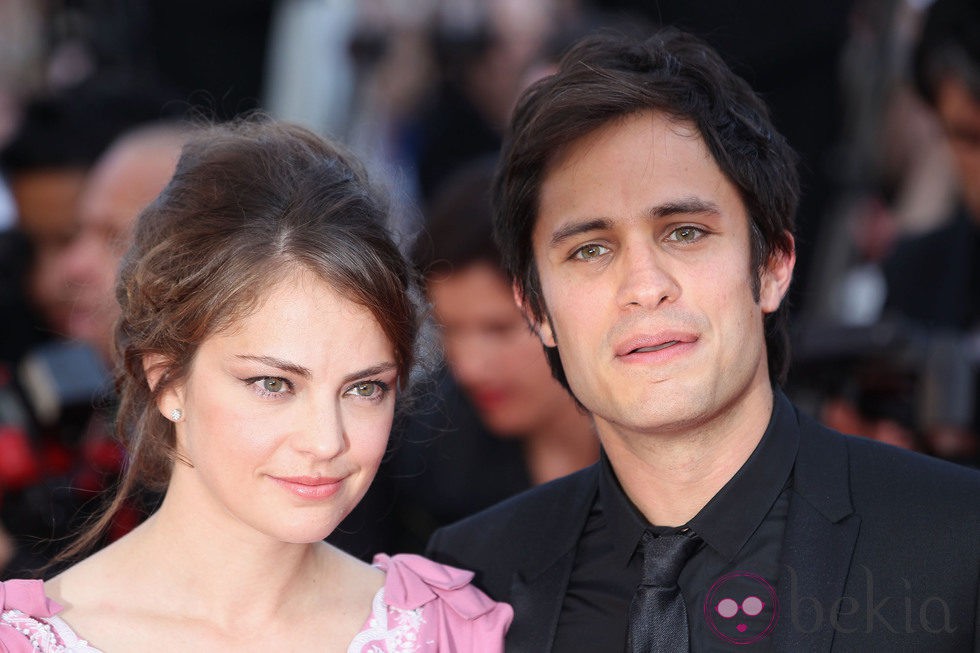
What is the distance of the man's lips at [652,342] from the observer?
97.6 inches

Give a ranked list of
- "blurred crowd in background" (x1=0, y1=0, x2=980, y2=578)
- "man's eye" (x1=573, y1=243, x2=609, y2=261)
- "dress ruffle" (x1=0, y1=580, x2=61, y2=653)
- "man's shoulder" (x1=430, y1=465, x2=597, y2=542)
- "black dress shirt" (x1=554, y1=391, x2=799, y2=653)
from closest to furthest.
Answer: "dress ruffle" (x1=0, y1=580, x2=61, y2=653), "black dress shirt" (x1=554, y1=391, x2=799, y2=653), "man's eye" (x1=573, y1=243, x2=609, y2=261), "man's shoulder" (x1=430, y1=465, x2=597, y2=542), "blurred crowd in background" (x1=0, y1=0, x2=980, y2=578)

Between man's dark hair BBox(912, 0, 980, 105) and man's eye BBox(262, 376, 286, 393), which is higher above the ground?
man's dark hair BBox(912, 0, 980, 105)

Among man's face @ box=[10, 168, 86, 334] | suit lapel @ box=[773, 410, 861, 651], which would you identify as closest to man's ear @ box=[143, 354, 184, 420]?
suit lapel @ box=[773, 410, 861, 651]

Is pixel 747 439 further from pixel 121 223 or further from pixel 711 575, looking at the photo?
pixel 121 223

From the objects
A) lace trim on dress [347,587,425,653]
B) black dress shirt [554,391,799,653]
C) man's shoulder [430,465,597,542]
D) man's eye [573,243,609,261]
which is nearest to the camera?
black dress shirt [554,391,799,653]

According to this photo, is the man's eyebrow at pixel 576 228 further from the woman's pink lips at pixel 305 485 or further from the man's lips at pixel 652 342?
the woman's pink lips at pixel 305 485

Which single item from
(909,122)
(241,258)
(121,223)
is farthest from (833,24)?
(241,258)

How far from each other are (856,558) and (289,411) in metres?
1.00

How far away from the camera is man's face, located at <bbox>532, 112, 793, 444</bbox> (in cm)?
249

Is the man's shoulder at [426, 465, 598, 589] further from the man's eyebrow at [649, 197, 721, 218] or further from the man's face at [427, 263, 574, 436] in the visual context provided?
the man's face at [427, 263, 574, 436]

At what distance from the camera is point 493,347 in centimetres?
386

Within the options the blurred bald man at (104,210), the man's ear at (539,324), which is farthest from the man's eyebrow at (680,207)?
the blurred bald man at (104,210)

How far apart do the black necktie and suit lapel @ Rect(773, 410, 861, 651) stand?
168mm

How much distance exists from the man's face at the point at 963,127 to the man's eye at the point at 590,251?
5.37 ft
